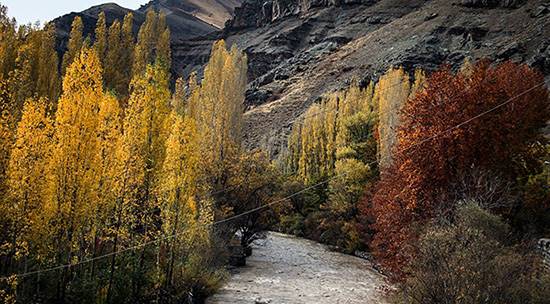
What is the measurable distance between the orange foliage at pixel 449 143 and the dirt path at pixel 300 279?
108 inches

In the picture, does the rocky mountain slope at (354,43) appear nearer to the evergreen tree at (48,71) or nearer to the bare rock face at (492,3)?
the bare rock face at (492,3)

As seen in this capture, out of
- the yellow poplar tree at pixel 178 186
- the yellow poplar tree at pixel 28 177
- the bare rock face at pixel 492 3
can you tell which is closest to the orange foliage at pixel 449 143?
the yellow poplar tree at pixel 178 186

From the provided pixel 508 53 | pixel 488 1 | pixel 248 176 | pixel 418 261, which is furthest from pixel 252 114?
pixel 418 261

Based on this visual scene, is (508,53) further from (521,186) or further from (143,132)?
(143,132)

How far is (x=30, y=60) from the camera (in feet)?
88.8

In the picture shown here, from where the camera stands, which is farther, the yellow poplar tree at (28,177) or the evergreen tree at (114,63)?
the evergreen tree at (114,63)

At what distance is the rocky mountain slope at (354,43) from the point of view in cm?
6159

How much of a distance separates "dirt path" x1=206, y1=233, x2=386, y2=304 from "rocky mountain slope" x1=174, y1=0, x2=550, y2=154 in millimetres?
36141

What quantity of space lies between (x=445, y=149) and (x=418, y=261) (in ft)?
24.4

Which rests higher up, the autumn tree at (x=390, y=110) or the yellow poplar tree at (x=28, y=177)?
the autumn tree at (x=390, y=110)

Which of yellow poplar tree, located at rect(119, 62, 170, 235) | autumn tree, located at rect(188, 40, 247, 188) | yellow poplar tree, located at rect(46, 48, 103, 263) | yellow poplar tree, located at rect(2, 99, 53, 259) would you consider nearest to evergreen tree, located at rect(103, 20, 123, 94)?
autumn tree, located at rect(188, 40, 247, 188)

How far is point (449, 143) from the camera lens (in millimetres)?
16578

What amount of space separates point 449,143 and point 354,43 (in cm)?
7834

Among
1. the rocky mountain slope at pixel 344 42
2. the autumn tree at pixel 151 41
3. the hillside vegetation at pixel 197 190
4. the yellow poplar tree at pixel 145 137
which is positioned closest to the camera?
the hillside vegetation at pixel 197 190
